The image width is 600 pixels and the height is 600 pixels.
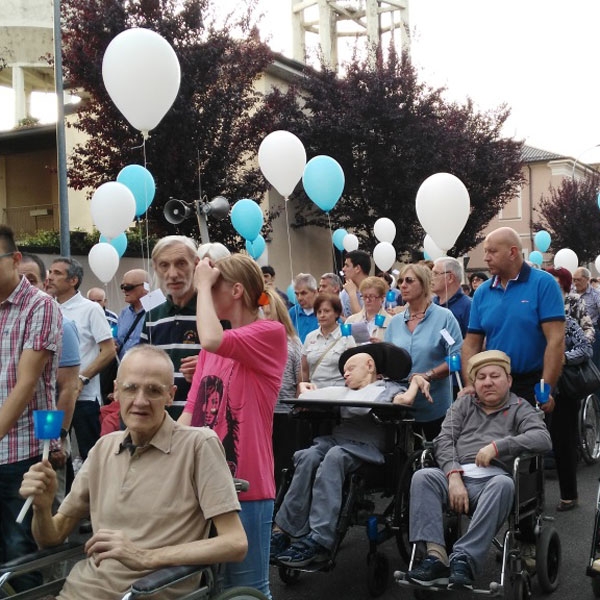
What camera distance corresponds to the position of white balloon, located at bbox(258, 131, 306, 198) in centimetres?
1004

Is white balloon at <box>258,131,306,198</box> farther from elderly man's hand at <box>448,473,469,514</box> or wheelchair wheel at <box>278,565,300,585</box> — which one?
elderly man's hand at <box>448,473,469,514</box>

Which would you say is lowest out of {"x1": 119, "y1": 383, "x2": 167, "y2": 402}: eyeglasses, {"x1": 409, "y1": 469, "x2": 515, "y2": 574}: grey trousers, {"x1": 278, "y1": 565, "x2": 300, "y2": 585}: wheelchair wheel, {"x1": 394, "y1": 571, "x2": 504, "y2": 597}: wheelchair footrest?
{"x1": 278, "y1": 565, "x2": 300, "y2": 585}: wheelchair wheel

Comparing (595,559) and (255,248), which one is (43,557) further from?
(255,248)

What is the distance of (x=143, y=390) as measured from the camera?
2.91 metres

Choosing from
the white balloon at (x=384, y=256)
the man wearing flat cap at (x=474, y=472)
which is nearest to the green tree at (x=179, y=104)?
the white balloon at (x=384, y=256)

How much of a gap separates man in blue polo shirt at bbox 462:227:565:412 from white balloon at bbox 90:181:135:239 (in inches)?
211

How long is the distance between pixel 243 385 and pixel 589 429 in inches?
236

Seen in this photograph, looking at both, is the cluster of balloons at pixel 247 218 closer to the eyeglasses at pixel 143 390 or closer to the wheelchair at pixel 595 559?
the wheelchair at pixel 595 559

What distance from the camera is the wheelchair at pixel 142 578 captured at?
2588 millimetres

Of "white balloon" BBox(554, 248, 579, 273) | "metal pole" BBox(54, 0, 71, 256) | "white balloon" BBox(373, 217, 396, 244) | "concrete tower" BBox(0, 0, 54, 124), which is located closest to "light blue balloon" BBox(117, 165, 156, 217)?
"metal pole" BBox(54, 0, 71, 256)

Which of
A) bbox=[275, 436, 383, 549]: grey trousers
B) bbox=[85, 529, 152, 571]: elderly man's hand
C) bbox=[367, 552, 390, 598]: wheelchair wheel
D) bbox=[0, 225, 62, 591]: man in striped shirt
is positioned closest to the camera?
bbox=[85, 529, 152, 571]: elderly man's hand

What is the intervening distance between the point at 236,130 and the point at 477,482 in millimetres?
15296

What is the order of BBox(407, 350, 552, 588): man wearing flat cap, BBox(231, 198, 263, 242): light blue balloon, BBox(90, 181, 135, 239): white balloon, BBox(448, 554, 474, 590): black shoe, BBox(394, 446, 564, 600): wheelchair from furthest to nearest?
1. BBox(231, 198, 263, 242): light blue balloon
2. BBox(90, 181, 135, 239): white balloon
3. BBox(394, 446, 564, 600): wheelchair
4. BBox(407, 350, 552, 588): man wearing flat cap
5. BBox(448, 554, 474, 590): black shoe

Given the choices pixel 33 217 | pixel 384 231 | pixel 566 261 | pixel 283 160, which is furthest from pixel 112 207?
pixel 33 217
